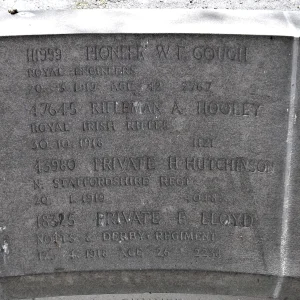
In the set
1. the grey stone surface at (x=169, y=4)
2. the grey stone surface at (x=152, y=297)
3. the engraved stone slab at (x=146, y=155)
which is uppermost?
the grey stone surface at (x=169, y=4)

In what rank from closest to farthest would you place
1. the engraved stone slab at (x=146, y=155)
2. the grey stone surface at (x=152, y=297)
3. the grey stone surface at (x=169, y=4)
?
the engraved stone slab at (x=146, y=155)
the grey stone surface at (x=169, y=4)
the grey stone surface at (x=152, y=297)

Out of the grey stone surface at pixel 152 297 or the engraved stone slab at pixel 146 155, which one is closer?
the engraved stone slab at pixel 146 155

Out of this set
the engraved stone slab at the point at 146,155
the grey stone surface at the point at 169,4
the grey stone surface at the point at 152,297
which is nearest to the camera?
the engraved stone slab at the point at 146,155

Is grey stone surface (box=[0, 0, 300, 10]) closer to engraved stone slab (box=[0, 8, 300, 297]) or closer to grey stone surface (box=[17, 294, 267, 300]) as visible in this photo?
engraved stone slab (box=[0, 8, 300, 297])

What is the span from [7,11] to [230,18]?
121cm

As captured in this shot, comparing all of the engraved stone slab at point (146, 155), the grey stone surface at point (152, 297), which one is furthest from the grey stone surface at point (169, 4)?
the grey stone surface at point (152, 297)

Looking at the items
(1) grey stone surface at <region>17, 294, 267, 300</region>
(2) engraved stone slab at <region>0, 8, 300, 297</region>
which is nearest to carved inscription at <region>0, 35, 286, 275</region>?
(2) engraved stone slab at <region>0, 8, 300, 297</region>

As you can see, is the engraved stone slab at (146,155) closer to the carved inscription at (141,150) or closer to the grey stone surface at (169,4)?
the carved inscription at (141,150)

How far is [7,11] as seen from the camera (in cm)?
297

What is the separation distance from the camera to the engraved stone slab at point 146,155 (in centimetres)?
282

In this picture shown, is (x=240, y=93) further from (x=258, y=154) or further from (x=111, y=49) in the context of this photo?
(x=111, y=49)

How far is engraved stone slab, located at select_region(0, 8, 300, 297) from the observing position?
2.82m

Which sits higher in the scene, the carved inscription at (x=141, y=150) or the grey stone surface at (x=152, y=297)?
the carved inscription at (x=141, y=150)

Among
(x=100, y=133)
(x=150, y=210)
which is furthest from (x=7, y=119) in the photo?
(x=150, y=210)
